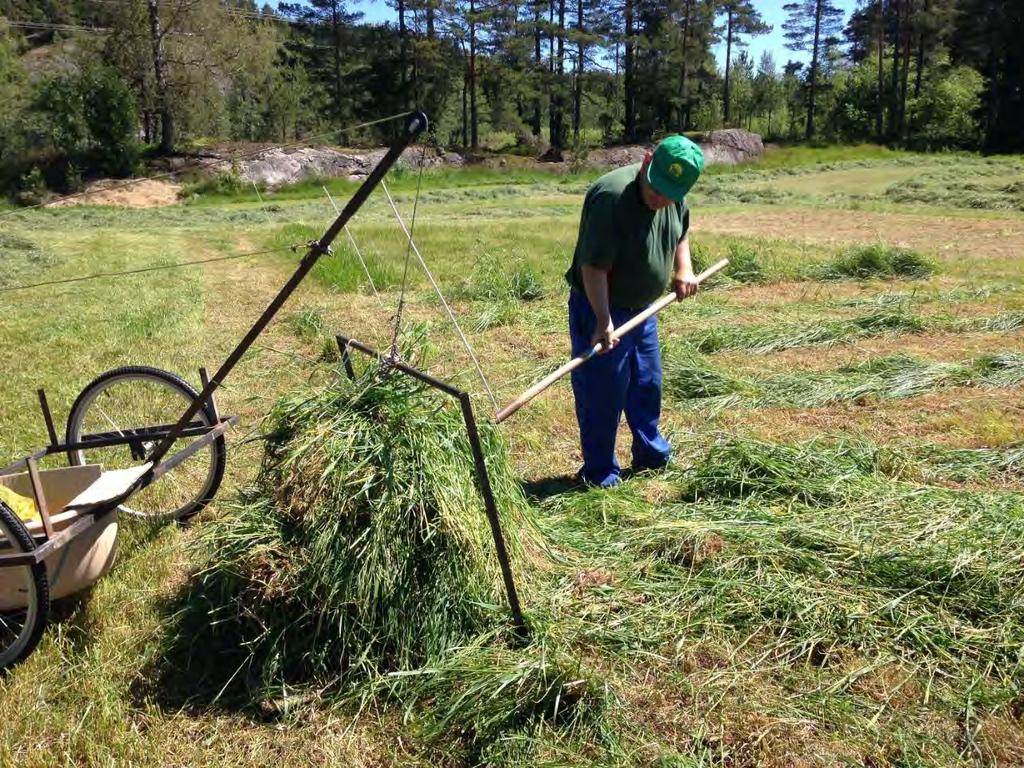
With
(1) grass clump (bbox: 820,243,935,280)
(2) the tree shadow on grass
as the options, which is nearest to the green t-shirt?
(2) the tree shadow on grass

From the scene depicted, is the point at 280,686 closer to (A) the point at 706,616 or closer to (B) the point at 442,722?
(B) the point at 442,722

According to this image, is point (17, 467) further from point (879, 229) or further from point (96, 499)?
point (879, 229)

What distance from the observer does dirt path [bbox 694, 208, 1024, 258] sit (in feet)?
44.4

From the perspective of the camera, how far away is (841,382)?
6.19 metres

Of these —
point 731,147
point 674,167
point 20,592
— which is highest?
point 731,147

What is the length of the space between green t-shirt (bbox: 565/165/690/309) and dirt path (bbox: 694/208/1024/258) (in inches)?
392

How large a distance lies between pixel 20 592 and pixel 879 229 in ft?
53.7

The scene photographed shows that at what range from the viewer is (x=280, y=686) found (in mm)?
2838

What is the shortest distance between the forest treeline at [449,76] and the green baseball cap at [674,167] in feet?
111

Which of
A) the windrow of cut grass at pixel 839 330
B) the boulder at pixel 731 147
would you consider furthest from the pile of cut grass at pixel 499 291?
the boulder at pixel 731 147

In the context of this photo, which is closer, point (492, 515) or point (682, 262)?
point (492, 515)

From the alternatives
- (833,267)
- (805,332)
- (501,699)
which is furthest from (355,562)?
(833,267)

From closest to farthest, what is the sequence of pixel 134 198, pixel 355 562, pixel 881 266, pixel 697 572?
pixel 355 562 → pixel 697 572 → pixel 881 266 → pixel 134 198

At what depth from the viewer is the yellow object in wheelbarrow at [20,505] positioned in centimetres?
342
